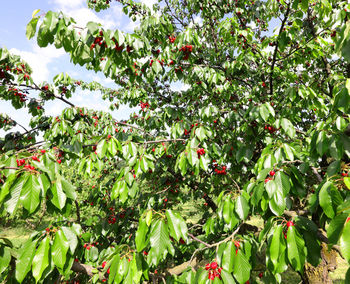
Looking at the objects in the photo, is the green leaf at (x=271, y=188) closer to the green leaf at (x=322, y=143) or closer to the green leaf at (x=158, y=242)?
the green leaf at (x=322, y=143)

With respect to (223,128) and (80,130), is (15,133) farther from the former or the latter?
(223,128)

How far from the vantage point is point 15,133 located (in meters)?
3.14

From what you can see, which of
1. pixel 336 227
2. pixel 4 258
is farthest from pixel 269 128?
pixel 4 258

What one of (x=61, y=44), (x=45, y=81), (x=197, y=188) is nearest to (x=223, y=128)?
(x=197, y=188)

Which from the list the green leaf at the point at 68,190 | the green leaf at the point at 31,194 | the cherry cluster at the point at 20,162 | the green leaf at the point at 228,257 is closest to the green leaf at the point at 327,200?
the green leaf at the point at 228,257

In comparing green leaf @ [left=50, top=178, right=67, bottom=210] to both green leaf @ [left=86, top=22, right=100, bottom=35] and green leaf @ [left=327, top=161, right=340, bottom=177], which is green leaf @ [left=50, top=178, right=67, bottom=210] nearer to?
green leaf @ [left=86, top=22, right=100, bottom=35]

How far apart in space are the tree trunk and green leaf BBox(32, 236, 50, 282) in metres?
3.66

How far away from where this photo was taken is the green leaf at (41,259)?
1112 millimetres

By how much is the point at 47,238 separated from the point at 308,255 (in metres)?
1.62

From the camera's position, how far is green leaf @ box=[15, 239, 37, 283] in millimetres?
1152

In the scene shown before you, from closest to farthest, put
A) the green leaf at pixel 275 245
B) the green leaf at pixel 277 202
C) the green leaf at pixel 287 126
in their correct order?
the green leaf at pixel 275 245 → the green leaf at pixel 277 202 → the green leaf at pixel 287 126

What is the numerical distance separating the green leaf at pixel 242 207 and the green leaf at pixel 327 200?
1.79 feet

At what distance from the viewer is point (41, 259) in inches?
45.7

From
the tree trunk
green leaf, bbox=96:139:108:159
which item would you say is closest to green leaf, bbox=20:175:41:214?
green leaf, bbox=96:139:108:159
